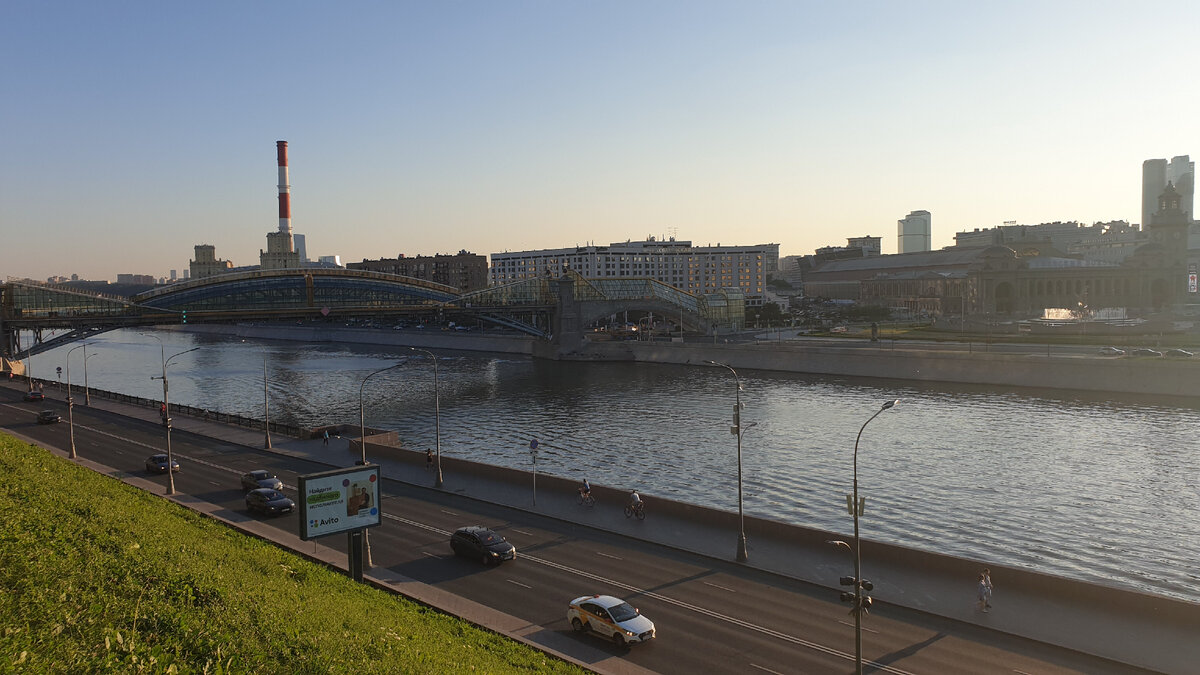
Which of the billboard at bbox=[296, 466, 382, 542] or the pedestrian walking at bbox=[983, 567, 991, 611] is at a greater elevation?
the billboard at bbox=[296, 466, 382, 542]

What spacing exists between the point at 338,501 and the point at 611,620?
786 cm

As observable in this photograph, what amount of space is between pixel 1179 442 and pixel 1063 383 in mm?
22061

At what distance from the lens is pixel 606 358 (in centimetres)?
10081

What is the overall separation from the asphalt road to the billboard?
2.67m

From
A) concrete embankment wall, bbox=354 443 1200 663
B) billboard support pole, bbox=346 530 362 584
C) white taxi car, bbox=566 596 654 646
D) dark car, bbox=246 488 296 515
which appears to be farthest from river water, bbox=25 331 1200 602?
billboard support pole, bbox=346 530 362 584

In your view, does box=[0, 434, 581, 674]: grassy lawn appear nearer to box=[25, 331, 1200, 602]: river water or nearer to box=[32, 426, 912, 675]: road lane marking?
box=[32, 426, 912, 675]: road lane marking

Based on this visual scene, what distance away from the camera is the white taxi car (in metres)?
17.1

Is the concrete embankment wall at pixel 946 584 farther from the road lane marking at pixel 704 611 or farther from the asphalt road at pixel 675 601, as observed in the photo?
the road lane marking at pixel 704 611

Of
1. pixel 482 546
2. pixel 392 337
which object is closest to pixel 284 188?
pixel 392 337

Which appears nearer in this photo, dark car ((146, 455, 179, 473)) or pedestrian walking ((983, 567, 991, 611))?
pedestrian walking ((983, 567, 991, 611))

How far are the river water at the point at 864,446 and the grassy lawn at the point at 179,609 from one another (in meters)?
18.1

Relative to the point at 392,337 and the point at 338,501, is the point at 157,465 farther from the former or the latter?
the point at 392,337

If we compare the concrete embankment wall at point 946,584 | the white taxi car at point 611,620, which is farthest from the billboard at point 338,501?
the concrete embankment wall at point 946,584

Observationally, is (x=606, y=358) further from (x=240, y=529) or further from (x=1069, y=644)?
(x=1069, y=644)
